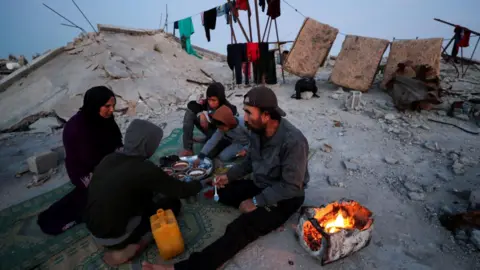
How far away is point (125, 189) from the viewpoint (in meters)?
2.01

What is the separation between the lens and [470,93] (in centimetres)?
675

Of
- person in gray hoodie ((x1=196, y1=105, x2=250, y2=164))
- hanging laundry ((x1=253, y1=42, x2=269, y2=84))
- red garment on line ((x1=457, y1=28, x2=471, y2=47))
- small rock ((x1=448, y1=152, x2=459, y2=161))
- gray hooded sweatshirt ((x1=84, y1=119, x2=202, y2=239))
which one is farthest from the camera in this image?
red garment on line ((x1=457, y1=28, x2=471, y2=47))

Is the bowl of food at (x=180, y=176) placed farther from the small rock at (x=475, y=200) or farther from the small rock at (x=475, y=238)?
the small rock at (x=475, y=200)

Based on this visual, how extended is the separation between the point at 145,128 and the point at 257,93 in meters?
0.99

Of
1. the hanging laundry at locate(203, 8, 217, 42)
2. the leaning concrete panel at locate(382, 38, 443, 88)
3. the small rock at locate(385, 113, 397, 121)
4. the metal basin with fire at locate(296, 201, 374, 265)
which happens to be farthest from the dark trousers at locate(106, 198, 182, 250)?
the hanging laundry at locate(203, 8, 217, 42)

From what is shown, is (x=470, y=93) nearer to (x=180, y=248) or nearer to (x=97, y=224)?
(x=180, y=248)

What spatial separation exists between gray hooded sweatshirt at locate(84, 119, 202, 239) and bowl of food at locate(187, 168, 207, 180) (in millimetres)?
1060

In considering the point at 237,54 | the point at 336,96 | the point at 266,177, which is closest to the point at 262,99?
the point at 266,177

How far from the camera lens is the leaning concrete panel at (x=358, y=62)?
7125mm

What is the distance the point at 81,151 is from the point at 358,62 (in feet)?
23.6

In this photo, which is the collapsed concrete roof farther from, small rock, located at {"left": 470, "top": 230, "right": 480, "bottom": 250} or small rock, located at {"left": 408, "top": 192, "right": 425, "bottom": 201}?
small rock, located at {"left": 470, "top": 230, "right": 480, "bottom": 250}

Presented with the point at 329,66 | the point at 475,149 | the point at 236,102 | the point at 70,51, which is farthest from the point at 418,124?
the point at 70,51

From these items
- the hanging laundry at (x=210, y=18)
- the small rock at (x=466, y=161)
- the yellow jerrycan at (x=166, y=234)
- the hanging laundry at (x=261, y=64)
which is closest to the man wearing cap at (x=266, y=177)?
the yellow jerrycan at (x=166, y=234)

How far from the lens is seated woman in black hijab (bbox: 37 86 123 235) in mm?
2871
